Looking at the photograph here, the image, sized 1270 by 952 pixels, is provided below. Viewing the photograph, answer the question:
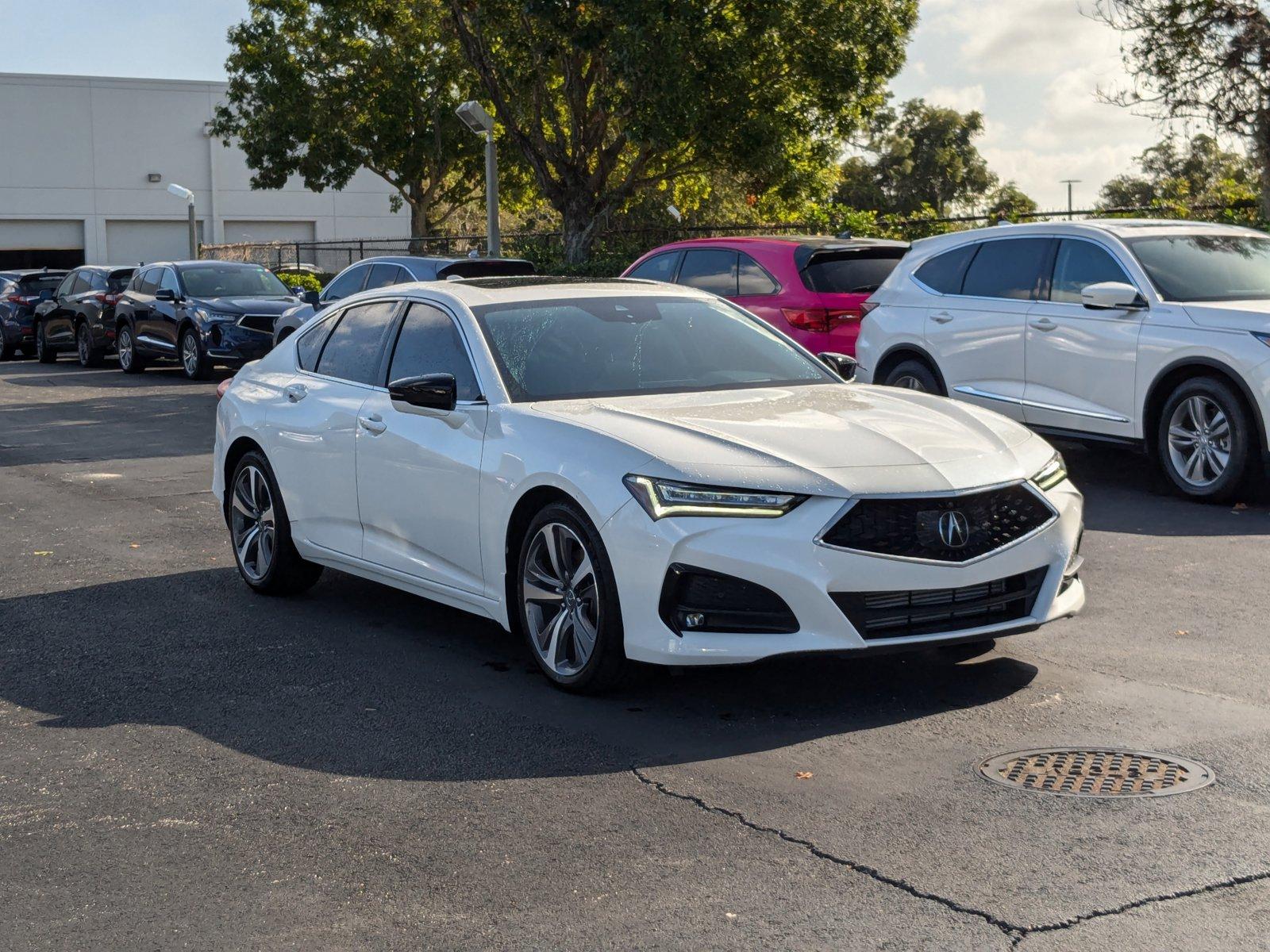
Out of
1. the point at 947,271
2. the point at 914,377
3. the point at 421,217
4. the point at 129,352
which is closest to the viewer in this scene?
the point at 947,271

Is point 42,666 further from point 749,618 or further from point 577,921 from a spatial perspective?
point 577,921

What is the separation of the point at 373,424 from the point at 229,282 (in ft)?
59.9

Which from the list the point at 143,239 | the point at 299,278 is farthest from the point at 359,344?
the point at 143,239

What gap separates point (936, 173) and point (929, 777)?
258ft

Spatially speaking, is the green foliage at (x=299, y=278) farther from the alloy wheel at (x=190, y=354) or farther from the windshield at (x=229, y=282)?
the alloy wheel at (x=190, y=354)

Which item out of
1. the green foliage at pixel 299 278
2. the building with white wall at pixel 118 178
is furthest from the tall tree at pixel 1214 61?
the building with white wall at pixel 118 178

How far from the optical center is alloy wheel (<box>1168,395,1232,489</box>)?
10.6 metres

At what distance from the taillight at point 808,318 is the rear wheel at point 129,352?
595 inches

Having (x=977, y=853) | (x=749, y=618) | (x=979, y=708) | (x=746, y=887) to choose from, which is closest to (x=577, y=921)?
(x=746, y=887)

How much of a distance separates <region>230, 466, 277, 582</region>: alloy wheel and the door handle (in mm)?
1058

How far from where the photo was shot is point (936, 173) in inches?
3187

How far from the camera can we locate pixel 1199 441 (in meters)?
10.7

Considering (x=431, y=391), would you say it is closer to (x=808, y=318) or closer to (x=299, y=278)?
(x=808, y=318)

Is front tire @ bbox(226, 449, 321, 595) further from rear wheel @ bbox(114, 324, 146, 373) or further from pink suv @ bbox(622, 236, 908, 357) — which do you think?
rear wheel @ bbox(114, 324, 146, 373)
